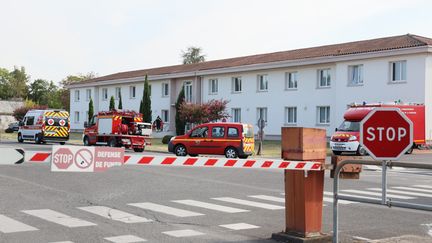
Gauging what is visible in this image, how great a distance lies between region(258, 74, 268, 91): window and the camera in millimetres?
46000

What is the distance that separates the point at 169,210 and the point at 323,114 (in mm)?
32393

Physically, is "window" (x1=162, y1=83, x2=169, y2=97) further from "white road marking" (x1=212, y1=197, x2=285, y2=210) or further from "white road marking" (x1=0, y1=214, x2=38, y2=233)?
"white road marking" (x1=0, y1=214, x2=38, y2=233)

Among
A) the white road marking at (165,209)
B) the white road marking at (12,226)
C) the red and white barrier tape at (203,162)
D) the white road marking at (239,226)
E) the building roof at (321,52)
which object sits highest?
the building roof at (321,52)

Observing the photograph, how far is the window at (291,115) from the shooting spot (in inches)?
1714

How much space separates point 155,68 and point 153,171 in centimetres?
4634

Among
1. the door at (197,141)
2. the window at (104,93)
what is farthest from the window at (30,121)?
the window at (104,93)

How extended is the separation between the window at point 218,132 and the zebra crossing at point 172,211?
12.8m

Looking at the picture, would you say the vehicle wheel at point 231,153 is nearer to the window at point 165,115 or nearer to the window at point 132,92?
the window at point 165,115

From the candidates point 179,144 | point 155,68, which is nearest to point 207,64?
point 155,68

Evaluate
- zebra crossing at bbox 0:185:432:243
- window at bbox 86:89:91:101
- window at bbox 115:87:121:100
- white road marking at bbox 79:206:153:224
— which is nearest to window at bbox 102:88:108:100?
window at bbox 115:87:121:100

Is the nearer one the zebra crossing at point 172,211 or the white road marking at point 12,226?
the white road marking at point 12,226

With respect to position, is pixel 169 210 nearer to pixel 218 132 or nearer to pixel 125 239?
pixel 125 239

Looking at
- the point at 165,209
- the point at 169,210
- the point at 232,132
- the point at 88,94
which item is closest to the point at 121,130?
the point at 232,132

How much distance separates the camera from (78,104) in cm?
7212
